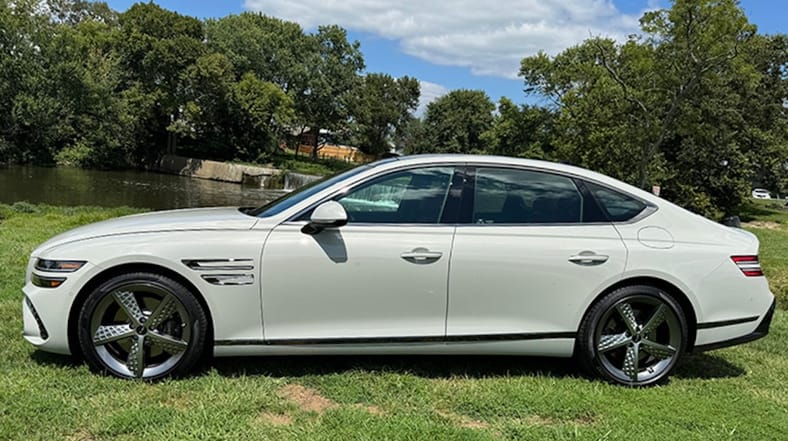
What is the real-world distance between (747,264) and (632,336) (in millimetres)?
906

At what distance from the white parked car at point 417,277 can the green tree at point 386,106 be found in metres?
63.4

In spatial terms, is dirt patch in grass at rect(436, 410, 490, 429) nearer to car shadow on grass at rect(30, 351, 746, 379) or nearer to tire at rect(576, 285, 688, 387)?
car shadow on grass at rect(30, 351, 746, 379)

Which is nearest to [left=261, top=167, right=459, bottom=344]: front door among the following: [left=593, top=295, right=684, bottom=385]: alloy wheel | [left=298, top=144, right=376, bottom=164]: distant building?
[left=593, top=295, right=684, bottom=385]: alloy wheel

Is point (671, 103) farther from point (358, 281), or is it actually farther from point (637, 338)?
point (358, 281)

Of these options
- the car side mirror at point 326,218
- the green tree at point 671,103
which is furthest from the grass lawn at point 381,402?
the green tree at point 671,103

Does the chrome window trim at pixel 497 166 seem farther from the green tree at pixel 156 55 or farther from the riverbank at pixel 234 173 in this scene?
the green tree at pixel 156 55

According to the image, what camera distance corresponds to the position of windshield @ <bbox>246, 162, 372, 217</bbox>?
144 inches

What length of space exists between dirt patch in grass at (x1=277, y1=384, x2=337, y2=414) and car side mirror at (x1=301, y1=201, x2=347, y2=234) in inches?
37.7

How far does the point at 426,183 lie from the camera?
12.2 ft

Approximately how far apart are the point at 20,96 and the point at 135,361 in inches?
1580

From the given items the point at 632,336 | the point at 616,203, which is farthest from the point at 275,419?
the point at 616,203

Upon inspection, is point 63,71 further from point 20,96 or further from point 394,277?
point 394,277

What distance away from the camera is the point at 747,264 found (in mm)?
3748

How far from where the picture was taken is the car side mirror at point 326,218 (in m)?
3.35
